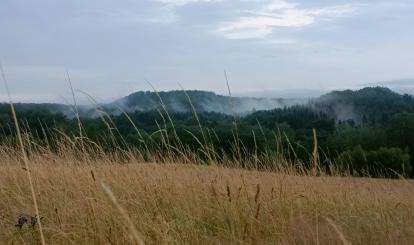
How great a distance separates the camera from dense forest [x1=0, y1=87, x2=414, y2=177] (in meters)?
4.91

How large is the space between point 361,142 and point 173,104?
43.1 m

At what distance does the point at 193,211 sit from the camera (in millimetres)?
3609

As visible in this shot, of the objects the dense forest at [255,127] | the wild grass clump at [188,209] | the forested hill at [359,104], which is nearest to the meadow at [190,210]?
the wild grass clump at [188,209]

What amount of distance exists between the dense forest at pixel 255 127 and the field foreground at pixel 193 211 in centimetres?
42

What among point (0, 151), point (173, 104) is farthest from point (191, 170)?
point (0, 151)

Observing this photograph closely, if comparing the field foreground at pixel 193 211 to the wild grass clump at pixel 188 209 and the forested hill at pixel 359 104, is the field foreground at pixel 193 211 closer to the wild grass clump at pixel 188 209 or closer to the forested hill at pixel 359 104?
the wild grass clump at pixel 188 209

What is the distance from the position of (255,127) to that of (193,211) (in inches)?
236

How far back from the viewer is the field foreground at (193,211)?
2.90 meters

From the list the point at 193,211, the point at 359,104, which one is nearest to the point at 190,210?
the point at 193,211

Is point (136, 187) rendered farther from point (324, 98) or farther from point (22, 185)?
point (324, 98)

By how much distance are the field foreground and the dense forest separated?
418mm

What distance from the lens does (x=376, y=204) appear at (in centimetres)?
430

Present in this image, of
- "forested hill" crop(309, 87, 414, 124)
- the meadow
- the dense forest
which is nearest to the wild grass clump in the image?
the meadow

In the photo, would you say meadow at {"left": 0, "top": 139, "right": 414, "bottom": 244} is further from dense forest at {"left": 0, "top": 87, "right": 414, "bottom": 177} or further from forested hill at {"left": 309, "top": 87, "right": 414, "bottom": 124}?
forested hill at {"left": 309, "top": 87, "right": 414, "bottom": 124}
